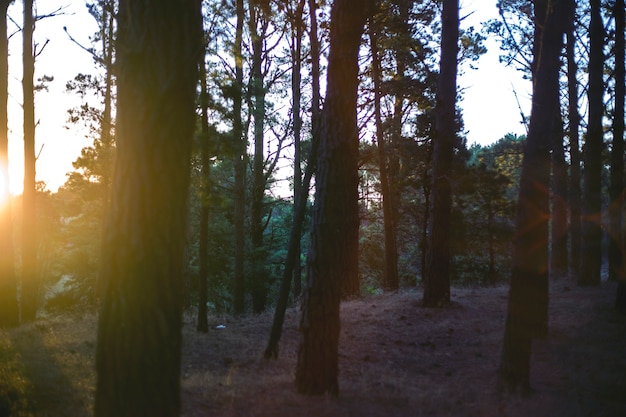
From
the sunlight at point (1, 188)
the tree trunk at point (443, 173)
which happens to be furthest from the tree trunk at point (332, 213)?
the sunlight at point (1, 188)

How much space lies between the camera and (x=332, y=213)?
6953mm

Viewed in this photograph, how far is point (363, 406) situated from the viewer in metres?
6.46

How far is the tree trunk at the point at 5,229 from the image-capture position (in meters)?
14.0

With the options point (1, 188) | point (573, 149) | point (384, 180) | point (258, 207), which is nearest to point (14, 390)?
point (1, 188)

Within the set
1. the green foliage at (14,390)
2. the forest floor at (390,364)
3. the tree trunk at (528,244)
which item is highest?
the tree trunk at (528,244)

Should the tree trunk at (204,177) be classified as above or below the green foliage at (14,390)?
above

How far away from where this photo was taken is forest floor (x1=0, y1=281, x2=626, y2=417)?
637cm

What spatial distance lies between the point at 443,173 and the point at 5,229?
39.9 ft

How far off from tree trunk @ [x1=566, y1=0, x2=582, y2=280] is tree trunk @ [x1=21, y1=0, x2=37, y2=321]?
1813 cm

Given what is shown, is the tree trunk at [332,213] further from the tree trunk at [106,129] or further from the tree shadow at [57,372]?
the tree trunk at [106,129]

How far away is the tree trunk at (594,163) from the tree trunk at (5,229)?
16685 mm

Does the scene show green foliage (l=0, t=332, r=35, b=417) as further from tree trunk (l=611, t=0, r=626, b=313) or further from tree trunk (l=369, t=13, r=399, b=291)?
tree trunk (l=369, t=13, r=399, b=291)

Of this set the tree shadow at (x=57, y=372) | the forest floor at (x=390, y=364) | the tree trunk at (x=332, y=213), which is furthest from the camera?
the tree trunk at (x=332, y=213)

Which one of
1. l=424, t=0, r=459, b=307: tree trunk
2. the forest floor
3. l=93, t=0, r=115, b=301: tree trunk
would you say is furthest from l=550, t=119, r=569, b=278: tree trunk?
l=93, t=0, r=115, b=301: tree trunk
